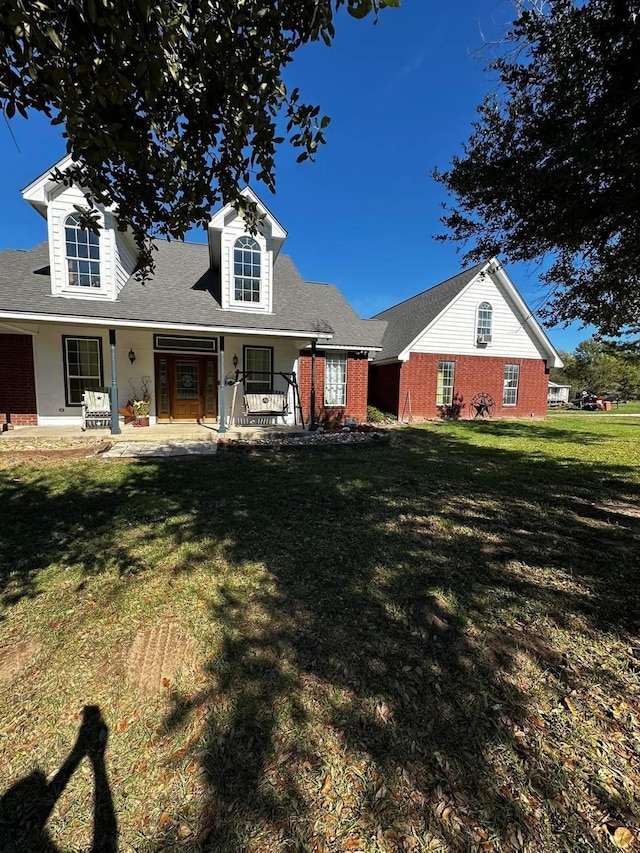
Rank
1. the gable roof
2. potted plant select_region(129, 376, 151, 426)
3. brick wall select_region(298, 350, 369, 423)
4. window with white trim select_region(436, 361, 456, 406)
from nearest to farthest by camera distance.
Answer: potted plant select_region(129, 376, 151, 426)
brick wall select_region(298, 350, 369, 423)
the gable roof
window with white trim select_region(436, 361, 456, 406)

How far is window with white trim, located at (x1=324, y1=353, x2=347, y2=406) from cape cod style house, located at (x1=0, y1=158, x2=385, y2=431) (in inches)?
1.6

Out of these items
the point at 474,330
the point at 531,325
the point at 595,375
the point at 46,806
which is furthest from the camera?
the point at 595,375

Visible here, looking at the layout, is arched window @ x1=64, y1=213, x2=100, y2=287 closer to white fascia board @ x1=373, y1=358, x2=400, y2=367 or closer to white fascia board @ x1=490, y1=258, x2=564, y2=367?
white fascia board @ x1=373, y1=358, x2=400, y2=367

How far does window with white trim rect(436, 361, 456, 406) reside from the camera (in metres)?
16.9

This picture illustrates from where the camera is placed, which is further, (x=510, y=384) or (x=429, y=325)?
(x=510, y=384)

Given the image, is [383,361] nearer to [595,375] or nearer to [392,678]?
[392,678]

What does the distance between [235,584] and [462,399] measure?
15.9 meters

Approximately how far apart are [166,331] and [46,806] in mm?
10796

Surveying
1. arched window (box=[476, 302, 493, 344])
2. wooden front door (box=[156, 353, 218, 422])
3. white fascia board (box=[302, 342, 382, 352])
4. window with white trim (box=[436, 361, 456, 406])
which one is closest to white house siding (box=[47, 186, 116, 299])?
wooden front door (box=[156, 353, 218, 422])

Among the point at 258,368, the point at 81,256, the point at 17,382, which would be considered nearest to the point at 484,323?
the point at 258,368

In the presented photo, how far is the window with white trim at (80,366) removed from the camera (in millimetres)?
11398

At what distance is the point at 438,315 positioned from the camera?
1641 cm

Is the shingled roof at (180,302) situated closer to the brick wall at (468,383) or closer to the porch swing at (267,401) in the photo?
the porch swing at (267,401)

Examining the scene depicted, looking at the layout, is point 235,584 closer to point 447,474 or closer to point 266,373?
point 447,474
